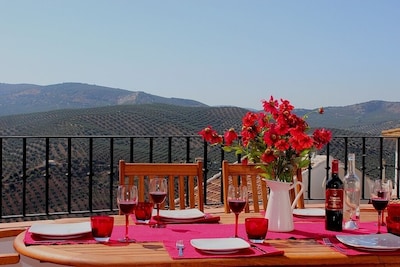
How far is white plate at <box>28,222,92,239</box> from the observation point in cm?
183

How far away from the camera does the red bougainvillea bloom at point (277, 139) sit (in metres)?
1.95

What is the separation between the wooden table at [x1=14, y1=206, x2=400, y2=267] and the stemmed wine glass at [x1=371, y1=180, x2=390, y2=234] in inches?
16.8

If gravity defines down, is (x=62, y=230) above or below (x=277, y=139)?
below

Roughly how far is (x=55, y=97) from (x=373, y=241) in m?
34.3

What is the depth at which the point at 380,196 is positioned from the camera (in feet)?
6.91

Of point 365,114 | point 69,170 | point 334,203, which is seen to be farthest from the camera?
point 365,114

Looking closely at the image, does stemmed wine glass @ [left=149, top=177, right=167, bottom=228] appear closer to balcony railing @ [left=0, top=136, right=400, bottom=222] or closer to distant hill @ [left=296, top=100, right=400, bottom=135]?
balcony railing @ [left=0, top=136, right=400, bottom=222]

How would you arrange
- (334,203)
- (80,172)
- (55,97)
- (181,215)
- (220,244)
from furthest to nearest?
(55,97), (80,172), (181,215), (334,203), (220,244)

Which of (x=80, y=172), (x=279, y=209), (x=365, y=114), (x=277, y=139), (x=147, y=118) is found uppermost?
(x=365, y=114)

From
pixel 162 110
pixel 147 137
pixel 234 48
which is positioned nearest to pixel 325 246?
pixel 147 137

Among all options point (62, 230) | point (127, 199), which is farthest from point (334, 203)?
point (62, 230)

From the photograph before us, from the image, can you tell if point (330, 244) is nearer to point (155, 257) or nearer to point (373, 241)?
point (373, 241)

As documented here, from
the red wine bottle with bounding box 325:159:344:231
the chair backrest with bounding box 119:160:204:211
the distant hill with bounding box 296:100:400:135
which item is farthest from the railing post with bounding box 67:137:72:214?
the distant hill with bounding box 296:100:400:135

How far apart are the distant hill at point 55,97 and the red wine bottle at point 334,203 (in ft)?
105
